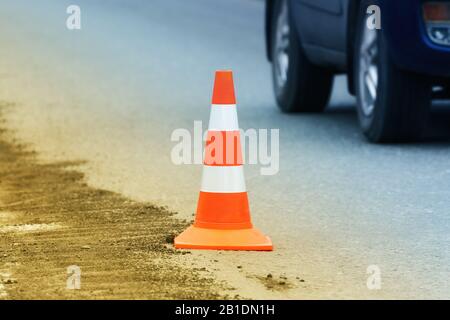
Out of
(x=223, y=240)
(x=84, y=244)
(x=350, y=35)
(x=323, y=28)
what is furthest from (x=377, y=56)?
(x=84, y=244)

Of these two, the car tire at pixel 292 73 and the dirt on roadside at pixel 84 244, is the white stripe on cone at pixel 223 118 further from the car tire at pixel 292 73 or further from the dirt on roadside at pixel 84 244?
the car tire at pixel 292 73

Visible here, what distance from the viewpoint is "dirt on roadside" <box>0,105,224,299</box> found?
605 cm

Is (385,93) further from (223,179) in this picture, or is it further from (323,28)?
(223,179)

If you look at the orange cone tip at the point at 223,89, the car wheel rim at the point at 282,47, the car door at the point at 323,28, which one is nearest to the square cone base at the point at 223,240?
the orange cone tip at the point at 223,89

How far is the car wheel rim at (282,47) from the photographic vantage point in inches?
510

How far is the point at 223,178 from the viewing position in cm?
728

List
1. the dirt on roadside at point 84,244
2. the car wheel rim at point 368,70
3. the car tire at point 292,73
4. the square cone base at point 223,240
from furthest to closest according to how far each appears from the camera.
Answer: the car tire at point 292,73 < the car wheel rim at point 368,70 < the square cone base at point 223,240 < the dirt on roadside at point 84,244

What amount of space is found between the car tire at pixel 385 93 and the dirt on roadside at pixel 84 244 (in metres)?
2.21

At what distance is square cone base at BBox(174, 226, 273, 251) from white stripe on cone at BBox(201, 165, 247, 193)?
0.71 feet

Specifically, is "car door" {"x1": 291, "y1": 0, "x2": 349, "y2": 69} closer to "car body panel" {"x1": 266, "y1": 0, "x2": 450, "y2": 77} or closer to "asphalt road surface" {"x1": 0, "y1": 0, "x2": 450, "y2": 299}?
"car body panel" {"x1": 266, "y1": 0, "x2": 450, "y2": 77}

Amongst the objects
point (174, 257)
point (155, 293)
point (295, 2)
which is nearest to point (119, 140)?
point (295, 2)

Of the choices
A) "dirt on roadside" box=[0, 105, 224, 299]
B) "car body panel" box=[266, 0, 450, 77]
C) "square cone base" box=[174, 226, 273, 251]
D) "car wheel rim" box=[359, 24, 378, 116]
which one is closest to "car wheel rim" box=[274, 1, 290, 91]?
"car body panel" box=[266, 0, 450, 77]

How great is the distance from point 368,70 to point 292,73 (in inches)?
77.9
